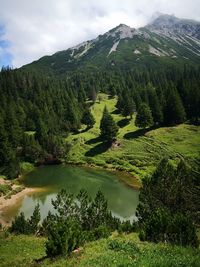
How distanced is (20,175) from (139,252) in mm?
79368

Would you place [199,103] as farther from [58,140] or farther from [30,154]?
[30,154]

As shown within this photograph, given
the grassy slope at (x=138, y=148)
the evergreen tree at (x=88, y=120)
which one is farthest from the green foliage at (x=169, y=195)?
the evergreen tree at (x=88, y=120)

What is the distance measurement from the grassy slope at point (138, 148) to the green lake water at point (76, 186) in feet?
19.7

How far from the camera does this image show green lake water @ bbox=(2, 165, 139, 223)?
6925 centimetres

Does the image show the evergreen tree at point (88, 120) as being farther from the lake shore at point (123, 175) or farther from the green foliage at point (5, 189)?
the green foliage at point (5, 189)

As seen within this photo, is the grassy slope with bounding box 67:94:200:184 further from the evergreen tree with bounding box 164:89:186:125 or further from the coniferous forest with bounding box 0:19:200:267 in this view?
the evergreen tree with bounding box 164:89:186:125

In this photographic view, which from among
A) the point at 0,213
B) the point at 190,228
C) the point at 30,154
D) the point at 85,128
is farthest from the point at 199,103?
the point at 190,228

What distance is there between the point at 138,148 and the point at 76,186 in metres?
32.5

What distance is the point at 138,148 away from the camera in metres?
111

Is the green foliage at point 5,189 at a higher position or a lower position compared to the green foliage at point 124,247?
lower

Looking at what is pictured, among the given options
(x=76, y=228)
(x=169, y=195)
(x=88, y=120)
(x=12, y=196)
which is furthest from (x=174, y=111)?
(x=76, y=228)

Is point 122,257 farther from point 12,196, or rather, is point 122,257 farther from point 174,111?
point 174,111

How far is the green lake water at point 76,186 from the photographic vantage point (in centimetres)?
6925

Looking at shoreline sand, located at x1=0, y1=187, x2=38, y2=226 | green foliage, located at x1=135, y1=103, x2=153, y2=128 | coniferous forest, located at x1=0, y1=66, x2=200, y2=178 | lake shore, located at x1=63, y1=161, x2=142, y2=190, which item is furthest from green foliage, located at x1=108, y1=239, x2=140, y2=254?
green foliage, located at x1=135, y1=103, x2=153, y2=128
